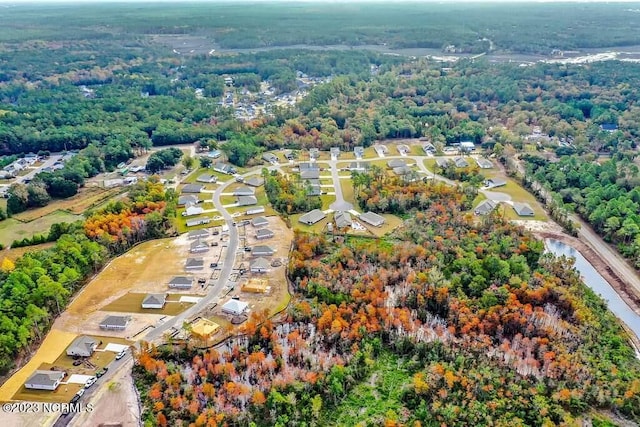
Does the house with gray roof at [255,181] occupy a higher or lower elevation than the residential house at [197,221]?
lower

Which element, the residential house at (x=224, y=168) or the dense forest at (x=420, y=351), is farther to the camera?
the residential house at (x=224, y=168)

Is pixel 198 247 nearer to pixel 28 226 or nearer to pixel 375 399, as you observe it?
pixel 28 226

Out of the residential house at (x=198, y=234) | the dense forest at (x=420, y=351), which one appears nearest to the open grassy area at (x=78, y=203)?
the residential house at (x=198, y=234)

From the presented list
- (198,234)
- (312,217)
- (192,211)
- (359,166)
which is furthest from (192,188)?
(359,166)

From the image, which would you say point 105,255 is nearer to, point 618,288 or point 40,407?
point 40,407

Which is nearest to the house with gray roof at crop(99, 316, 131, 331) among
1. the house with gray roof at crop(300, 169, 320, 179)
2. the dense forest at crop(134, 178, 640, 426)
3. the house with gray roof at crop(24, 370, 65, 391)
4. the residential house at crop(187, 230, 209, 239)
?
the dense forest at crop(134, 178, 640, 426)

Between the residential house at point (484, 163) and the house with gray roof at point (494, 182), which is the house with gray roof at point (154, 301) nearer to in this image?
the house with gray roof at point (494, 182)
